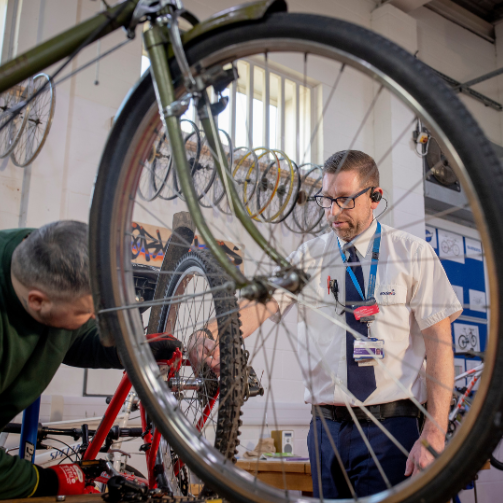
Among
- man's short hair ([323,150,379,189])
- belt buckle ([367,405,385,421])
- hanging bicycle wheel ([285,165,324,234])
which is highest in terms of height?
hanging bicycle wheel ([285,165,324,234])

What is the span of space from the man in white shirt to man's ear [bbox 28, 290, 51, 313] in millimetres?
496

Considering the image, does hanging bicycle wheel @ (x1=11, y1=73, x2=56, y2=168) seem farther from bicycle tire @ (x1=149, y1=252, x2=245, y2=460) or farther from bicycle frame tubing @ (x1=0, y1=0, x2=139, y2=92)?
bicycle frame tubing @ (x1=0, y1=0, x2=139, y2=92)

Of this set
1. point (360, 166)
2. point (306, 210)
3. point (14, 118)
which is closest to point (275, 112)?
point (306, 210)

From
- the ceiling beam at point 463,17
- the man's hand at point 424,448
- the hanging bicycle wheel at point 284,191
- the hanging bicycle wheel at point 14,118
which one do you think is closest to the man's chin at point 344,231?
the man's hand at point 424,448

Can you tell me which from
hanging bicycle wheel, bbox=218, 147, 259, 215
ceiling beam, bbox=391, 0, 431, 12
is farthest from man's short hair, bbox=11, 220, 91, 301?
ceiling beam, bbox=391, 0, 431, 12

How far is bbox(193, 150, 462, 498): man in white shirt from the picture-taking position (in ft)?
5.29

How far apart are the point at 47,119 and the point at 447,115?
3.56m

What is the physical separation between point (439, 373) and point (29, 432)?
131 centimetres

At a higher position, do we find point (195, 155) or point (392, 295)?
point (195, 155)

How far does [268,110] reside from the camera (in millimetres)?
5078

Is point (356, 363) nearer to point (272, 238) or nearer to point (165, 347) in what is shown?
point (165, 347)

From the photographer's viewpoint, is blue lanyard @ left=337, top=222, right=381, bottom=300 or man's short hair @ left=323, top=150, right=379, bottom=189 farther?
man's short hair @ left=323, top=150, right=379, bottom=189

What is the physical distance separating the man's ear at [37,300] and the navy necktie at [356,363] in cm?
94

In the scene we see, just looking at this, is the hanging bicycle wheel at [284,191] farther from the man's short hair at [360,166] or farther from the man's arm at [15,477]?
the man's arm at [15,477]
